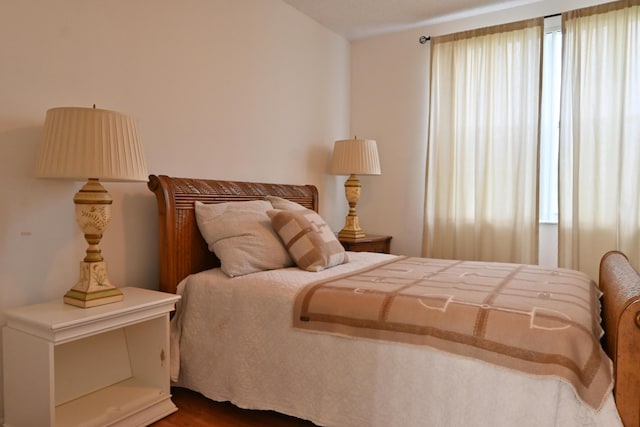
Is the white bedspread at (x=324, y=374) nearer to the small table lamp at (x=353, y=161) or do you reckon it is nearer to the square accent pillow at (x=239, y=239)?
the square accent pillow at (x=239, y=239)

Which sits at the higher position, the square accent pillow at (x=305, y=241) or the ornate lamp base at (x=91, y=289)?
the square accent pillow at (x=305, y=241)

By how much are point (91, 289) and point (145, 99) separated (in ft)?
3.52

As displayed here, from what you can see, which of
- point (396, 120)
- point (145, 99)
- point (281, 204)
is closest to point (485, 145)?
point (396, 120)

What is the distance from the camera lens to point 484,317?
146 centimetres

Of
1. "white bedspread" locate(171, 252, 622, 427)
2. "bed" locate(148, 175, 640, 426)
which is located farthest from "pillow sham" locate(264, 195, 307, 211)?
"white bedspread" locate(171, 252, 622, 427)

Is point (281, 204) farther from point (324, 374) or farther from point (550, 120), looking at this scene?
point (550, 120)

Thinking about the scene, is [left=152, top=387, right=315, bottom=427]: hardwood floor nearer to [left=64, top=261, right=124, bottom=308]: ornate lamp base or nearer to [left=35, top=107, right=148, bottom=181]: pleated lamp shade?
[left=64, top=261, right=124, bottom=308]: ornate lamp base

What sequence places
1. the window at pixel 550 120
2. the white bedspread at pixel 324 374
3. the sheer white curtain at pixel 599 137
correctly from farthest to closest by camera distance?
the window at pixel 550 120, the sheer white curtain at pixel 599 137, the white bedspread at pixel 324 374

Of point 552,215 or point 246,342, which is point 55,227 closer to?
point 246,342

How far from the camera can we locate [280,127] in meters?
3.27

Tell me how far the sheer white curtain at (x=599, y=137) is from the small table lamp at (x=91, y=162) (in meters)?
2.95

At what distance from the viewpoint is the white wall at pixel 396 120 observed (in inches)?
151

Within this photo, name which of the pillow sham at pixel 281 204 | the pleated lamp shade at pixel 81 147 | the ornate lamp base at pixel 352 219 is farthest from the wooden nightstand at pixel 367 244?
the pleated lamp shade at pixel 81 147

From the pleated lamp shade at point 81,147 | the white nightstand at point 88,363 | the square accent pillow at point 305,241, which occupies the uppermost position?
the pleated lamp shade at point 81,147
